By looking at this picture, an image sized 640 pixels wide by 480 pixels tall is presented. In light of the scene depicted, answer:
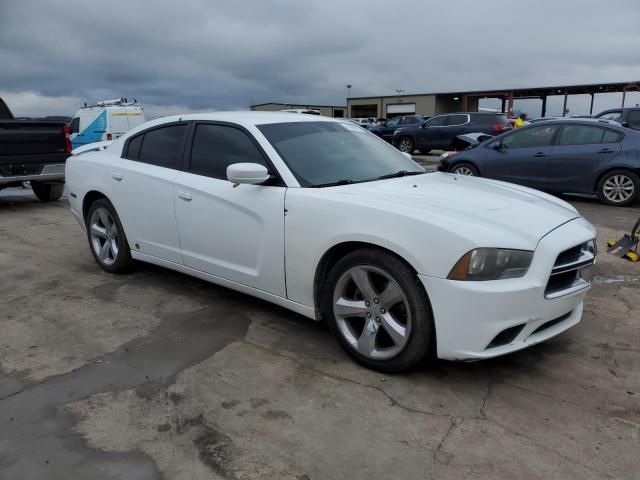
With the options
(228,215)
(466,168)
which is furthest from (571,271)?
(466,168)

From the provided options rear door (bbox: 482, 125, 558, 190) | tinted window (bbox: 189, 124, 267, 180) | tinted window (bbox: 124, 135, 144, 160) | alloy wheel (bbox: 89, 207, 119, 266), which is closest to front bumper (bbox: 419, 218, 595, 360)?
tinted window (bbox: 189, 124, 267, 180)

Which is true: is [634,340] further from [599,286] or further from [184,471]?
[184,471]

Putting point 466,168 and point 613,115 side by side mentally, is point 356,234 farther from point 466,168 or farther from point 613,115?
point 613,115

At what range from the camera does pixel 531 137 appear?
945 cm

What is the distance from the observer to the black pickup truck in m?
8.52

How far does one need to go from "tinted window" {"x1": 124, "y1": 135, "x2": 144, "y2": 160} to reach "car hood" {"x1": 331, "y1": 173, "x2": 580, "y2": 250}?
2317mm

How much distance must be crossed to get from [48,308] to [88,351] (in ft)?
3.42

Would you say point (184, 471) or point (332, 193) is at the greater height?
point (332, 193)

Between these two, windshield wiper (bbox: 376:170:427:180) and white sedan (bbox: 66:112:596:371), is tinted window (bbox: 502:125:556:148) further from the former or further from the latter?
windshield wiper (bbox: 376:170:427:180)

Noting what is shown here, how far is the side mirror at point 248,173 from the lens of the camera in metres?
3.39

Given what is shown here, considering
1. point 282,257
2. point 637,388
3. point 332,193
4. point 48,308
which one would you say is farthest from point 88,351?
point 637,388

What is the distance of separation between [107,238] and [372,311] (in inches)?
126

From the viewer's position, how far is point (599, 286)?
468 centimetres

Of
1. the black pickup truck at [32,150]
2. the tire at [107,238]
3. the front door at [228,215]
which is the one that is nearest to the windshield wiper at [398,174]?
the front door at [228,215]
